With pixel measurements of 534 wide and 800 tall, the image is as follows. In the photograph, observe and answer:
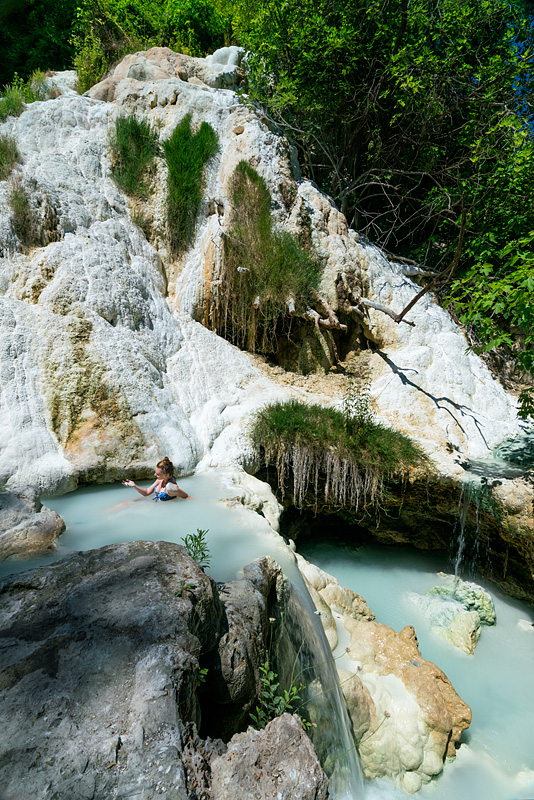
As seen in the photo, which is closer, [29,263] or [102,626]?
[102,626]

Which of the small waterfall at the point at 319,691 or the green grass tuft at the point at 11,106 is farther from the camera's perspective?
the green grass tuft at the point at 11,106

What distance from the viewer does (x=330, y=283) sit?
729 centimetres

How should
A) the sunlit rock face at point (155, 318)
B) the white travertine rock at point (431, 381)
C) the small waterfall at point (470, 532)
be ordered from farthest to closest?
the white travertine rock at point (431, 381), the small waterfall at point (470, 532), the sunlit rock face at point (155, 318)

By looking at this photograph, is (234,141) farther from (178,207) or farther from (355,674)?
(355,674)

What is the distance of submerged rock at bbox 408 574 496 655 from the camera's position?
179 inches

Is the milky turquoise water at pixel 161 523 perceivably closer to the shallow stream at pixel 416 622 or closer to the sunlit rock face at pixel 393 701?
the shallow stream at pixel 416 622

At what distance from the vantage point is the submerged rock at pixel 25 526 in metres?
2.43

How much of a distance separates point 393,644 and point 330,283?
5741 millimetres

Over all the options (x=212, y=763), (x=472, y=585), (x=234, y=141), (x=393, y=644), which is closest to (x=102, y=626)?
(x=212, y=763)

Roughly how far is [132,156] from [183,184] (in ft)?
3.32

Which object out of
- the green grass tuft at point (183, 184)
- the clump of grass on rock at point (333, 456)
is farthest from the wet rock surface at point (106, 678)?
the green grass tuft at point (183, 184)

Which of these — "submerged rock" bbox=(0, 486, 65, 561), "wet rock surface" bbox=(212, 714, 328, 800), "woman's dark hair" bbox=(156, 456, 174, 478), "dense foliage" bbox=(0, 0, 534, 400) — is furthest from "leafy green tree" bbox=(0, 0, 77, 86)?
"wet rock surface" bbox=(212, 714, 328, 800)

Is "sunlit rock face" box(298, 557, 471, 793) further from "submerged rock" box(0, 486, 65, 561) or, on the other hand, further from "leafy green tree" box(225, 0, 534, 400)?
A: "leafy green tree" box(225, 0, 534, 400)

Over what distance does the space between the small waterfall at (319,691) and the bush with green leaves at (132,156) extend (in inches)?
280
